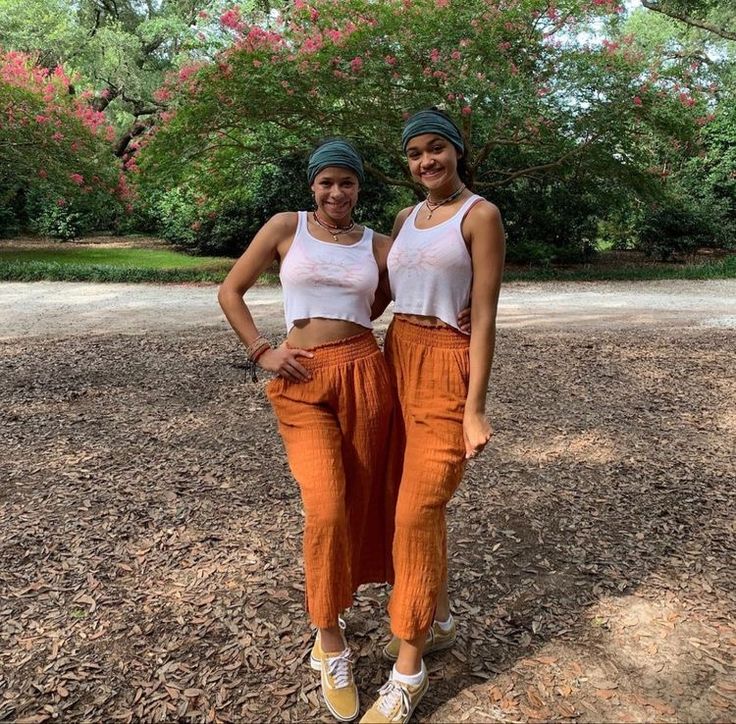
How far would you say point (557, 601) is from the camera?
8.82 feet

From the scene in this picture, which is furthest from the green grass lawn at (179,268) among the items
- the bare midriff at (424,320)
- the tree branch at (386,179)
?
the bare midriff at (424,320)

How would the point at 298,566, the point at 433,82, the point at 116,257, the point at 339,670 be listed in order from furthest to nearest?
the point at 116,257 < the point at 433,82 < the point at 298,566 < the point at 339,670

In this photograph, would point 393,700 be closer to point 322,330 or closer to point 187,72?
point 322,330

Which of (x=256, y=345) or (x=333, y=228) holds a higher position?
(x=333, y=228)

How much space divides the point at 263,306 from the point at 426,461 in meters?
8.75

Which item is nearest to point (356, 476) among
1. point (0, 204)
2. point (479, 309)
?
point (479, 309)

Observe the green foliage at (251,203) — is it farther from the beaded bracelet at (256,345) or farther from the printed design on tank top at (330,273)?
the printed design on tank top at (330,273)

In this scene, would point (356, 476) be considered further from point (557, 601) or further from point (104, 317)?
point (104, 317)

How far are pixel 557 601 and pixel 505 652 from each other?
414 millimetres

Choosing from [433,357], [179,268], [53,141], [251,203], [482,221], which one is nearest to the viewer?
[482,221]

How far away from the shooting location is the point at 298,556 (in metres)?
3.03

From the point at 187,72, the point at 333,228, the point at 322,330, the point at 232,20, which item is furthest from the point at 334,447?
the point at 187,72

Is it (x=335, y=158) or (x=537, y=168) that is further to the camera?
(x=537, y=168)

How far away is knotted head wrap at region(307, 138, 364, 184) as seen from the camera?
6.73ft
